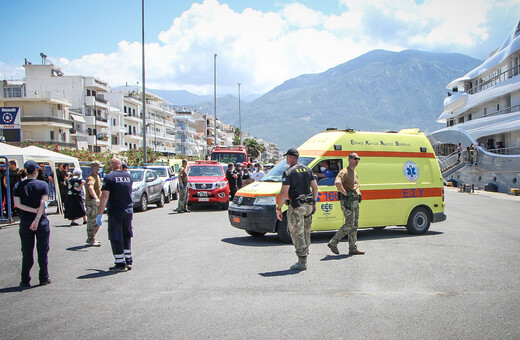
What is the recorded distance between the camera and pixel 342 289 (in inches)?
Answer: 230

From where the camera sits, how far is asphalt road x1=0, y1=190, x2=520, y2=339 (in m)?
4.38

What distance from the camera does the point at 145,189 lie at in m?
17.7

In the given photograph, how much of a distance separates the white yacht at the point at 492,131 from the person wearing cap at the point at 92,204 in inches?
1119

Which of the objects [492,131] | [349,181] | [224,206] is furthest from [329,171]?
[492,131]

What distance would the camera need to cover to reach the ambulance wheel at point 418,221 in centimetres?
1087

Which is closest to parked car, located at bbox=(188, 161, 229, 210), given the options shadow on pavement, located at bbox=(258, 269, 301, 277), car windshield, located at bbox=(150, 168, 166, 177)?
car windshield, located at bbox=(150, 168, 166, 177)

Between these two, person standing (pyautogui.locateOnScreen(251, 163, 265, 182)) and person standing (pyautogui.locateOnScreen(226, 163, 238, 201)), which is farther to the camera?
person standing (pyautogui.locateOnScreen(226, 163, 238, 201))

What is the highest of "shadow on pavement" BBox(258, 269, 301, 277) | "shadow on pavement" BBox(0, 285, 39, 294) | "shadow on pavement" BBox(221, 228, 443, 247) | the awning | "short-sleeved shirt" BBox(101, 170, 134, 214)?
the awning

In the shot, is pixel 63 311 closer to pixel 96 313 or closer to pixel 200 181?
pixel 96 313

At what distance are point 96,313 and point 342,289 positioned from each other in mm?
3041

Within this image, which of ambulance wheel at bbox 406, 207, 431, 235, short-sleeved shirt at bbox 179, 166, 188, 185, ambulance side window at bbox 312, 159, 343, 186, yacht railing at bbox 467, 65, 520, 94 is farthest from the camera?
yacht railing at bbox 467, 65, 520, 94

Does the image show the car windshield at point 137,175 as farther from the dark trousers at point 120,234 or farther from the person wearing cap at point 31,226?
the person wearing cap at point 31,226

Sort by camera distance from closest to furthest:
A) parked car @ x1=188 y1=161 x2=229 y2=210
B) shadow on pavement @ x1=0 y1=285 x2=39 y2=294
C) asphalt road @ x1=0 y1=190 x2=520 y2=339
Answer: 1. asphalt road @ x1=0 y1=190 x2=520 y2=339
2. shadow on pavement @ x1=0 y1=285 x2=39 y2=294
3. parked car @ x1=188 y1=161 x2=229 y2=210

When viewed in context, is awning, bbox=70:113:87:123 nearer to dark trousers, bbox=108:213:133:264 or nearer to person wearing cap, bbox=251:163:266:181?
person wearing cap, bbox=251:163:266:181
